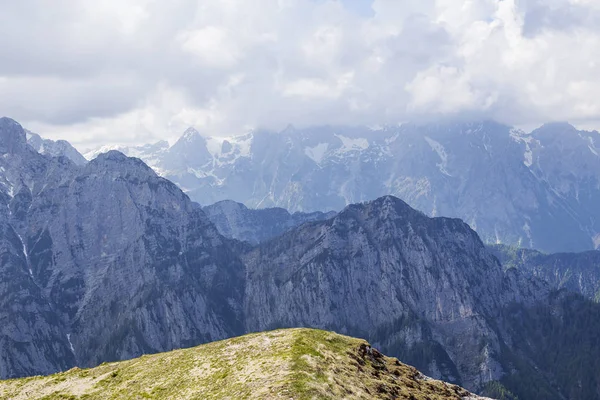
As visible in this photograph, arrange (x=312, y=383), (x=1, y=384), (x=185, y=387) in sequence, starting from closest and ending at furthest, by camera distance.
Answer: (x=312, y=383), (x=185, y=387), (x=1, y=384)

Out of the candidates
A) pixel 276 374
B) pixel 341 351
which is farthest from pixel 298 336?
pixel 276 374

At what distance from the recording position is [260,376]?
258 feet

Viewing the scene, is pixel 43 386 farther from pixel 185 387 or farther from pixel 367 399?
pixel 367 399

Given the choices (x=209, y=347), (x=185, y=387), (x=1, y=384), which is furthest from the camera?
(x=1, y=384)

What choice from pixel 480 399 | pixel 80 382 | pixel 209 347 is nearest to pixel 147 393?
pixel 209 347

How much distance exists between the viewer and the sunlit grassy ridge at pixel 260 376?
250 ft

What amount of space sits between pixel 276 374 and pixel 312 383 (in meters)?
5.90

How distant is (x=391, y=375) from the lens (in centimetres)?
9256

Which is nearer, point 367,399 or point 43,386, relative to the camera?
point 367,399

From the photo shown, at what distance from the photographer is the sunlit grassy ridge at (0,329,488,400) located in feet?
250

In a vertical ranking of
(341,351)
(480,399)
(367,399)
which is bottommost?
(480,399)

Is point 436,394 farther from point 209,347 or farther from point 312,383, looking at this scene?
point 209,347

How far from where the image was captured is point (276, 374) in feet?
255

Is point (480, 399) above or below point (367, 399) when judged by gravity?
below
